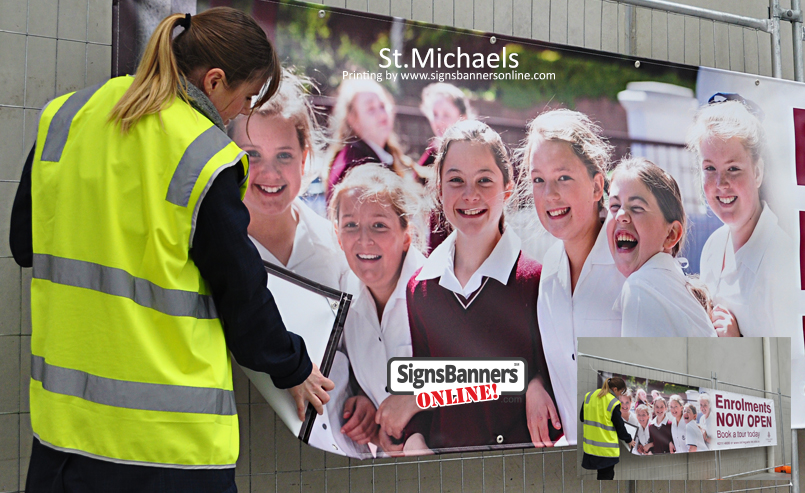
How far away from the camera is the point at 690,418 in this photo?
2.41 meters

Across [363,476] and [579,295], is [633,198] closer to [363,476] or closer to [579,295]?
[579,295]

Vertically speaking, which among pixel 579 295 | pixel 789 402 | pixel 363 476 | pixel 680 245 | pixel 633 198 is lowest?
pixel 363 476

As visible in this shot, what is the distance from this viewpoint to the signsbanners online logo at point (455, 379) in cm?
200

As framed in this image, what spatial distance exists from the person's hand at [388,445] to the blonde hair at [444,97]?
977mm

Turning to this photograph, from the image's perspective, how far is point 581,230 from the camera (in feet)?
7.41

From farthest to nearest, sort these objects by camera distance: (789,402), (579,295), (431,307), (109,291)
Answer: (789,402) < (579,295) < (431,307) < (109,291)

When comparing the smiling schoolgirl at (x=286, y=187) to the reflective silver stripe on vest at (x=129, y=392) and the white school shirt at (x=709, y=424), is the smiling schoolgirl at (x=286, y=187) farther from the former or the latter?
the white school shirt at (x=709, y=424)

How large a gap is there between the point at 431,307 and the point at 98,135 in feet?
3.94

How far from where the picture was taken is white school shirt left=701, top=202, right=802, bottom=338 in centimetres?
245

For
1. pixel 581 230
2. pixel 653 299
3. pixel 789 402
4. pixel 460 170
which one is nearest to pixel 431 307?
pixel 460 170

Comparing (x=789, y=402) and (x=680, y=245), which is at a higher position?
(x=680, y=245)

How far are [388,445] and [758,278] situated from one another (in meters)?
1.56

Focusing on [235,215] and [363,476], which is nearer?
[235,215]

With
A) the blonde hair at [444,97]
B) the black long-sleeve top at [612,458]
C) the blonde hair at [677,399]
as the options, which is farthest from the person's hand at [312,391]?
the blonde hair at [677,399]
